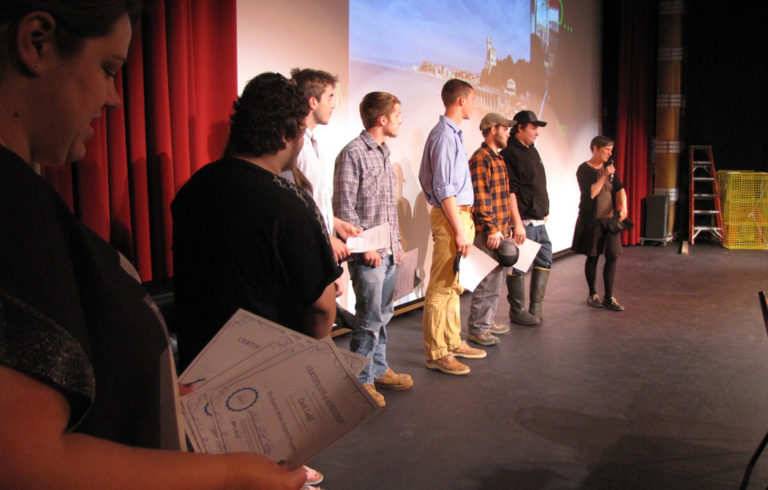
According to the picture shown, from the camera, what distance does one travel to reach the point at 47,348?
43cm

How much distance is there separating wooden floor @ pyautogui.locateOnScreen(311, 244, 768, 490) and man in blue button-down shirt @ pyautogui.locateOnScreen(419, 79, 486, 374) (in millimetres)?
206

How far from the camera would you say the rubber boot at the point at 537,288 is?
4.28 meters

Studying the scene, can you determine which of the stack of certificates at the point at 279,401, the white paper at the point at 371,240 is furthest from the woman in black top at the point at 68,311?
the white paper at the point at 371,240

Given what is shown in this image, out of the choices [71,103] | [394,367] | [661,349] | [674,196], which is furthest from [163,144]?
[674,196]

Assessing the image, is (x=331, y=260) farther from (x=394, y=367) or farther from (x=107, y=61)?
(x=394, y=367)

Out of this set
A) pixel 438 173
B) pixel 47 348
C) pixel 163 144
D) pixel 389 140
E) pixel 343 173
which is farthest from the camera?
pixel 389 140

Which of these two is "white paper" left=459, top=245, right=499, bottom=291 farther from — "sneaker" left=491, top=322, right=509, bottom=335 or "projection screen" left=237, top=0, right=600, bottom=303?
"projection screen" left=237, top=0, right=600, bottom=303

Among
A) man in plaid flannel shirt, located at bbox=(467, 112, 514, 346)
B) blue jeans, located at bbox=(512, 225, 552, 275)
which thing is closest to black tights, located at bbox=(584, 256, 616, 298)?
blue jeans, located at bbox=(512, 225, 552, 275)

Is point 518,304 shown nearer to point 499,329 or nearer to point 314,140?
point 499,329

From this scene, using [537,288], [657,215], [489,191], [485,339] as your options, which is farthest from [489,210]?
[657,215]

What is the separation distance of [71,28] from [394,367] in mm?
2983

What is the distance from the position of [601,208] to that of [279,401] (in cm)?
429

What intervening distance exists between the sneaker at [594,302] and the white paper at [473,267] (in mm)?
1897

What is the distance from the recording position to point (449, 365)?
3.20m
